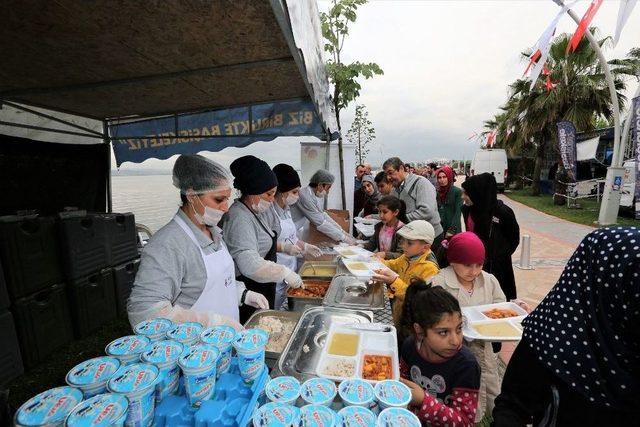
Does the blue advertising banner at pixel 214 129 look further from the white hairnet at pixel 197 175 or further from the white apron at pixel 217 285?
the white apron at pixel 217 285

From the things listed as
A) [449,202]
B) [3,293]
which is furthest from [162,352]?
[449,202]

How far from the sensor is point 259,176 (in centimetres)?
242

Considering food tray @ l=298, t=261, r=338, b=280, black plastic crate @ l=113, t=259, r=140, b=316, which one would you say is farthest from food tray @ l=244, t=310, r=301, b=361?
black plastic crate @ l=113, t=259, r=140, b=316

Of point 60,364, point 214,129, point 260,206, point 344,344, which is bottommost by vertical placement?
point 60,364

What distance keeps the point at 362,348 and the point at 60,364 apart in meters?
3.75

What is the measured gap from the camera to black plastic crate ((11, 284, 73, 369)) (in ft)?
10.2

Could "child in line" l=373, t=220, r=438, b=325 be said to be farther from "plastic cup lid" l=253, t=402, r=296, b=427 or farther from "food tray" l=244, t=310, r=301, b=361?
"plastic cup lid" l=253, t=402, r=296, b=427

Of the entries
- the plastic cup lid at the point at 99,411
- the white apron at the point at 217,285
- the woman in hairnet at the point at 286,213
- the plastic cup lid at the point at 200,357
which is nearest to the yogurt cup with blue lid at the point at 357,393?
the plastic cup lid at the point at 200,357

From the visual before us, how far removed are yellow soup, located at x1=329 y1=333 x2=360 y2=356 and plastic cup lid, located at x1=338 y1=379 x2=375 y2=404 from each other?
1.38 ft

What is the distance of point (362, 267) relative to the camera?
2.75 metres

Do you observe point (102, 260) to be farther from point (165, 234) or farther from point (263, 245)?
point (165, 234)

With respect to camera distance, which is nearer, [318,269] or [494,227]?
[318,269]

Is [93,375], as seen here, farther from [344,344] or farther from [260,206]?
[260,206]

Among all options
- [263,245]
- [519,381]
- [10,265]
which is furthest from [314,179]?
[519,381]
